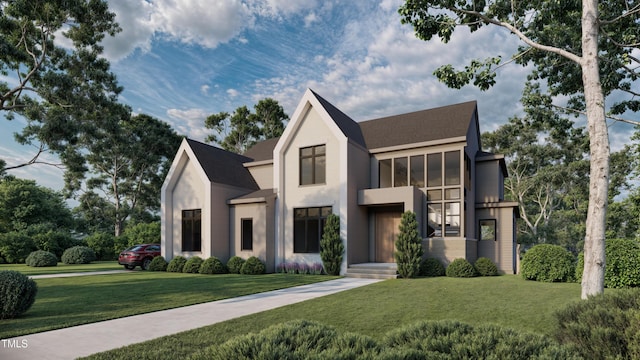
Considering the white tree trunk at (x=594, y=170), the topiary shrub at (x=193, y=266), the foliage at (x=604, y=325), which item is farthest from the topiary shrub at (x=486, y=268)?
the topiary shrub at (x=193, y=266)

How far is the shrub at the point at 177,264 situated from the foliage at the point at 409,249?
441 inches

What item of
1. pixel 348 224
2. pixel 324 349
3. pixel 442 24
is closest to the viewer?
pixel 324 349

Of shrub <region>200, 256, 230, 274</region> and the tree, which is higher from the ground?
the tree

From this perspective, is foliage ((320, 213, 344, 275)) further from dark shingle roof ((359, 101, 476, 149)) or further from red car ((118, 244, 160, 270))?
red car ((118, 244, 160, 270))

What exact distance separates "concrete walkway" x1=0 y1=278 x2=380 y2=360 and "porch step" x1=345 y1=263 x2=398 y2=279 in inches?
236

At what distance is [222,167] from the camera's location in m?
21.0

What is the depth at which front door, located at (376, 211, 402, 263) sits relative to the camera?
1797 centimetres

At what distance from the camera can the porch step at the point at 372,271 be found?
15087 mm

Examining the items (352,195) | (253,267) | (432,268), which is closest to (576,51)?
(432,268)

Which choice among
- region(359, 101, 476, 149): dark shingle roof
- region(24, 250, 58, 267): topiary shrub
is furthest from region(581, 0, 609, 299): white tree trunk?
region(24, 250, 58, 267): topiary shrub

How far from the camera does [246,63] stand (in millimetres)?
Answer: 18750

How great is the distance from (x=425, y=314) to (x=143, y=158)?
3798cm

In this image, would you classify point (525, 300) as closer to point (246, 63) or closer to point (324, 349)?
point (324, 349)

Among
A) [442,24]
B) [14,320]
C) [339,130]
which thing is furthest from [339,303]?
[339,130]
